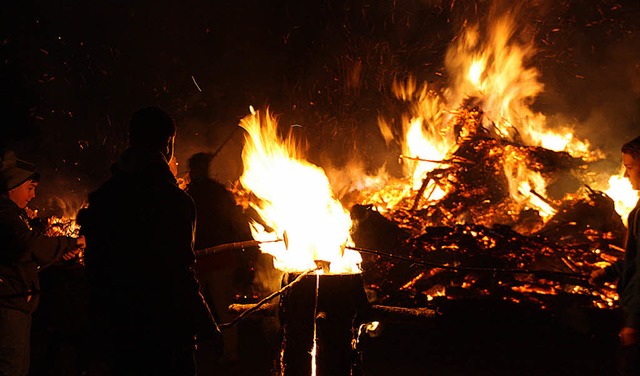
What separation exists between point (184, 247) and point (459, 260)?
424cm

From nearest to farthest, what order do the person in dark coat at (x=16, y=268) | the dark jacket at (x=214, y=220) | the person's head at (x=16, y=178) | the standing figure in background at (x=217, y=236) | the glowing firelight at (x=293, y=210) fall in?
the person in dark coat at (x=16, y=268) → the person's head at (x=16, y=178) → the glowing firelight at (x=293, y=210) → the standing figure in background at (x=217, y=236) → the dark jacket at (x=214, y=220)

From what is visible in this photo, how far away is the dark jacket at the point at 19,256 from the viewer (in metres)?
3.38

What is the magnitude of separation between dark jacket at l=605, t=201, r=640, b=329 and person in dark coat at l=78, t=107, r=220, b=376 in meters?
2.96

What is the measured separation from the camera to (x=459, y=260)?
5762mm

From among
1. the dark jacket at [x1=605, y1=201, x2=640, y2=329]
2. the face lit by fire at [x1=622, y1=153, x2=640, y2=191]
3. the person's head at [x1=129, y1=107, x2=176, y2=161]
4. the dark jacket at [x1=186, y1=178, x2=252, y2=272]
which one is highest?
the dark jacket at [x1=186, y1=178, x2=252, y2=272]

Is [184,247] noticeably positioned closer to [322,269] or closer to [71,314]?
[322,269]

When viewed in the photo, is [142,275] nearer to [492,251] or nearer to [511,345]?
[511,345]

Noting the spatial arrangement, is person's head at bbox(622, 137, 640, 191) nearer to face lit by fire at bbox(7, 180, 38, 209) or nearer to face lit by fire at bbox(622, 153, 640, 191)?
face lit by fire at bbox(622, 153, 640, 191)

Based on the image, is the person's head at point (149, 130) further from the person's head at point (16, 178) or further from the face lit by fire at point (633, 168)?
the face lit by fire at point (633, 168)

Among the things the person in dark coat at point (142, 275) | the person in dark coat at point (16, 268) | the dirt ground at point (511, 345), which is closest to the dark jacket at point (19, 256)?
the person in dark coat at point (16, 268)

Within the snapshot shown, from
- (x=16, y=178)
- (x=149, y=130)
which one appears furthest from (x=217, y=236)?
(x=149, y=130)

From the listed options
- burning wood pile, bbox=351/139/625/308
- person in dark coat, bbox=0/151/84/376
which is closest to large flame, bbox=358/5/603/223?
burning wood pile, bbox=351/139/625/308

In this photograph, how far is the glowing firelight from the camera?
4152 millimetres

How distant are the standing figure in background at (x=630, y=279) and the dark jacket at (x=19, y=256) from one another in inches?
177
